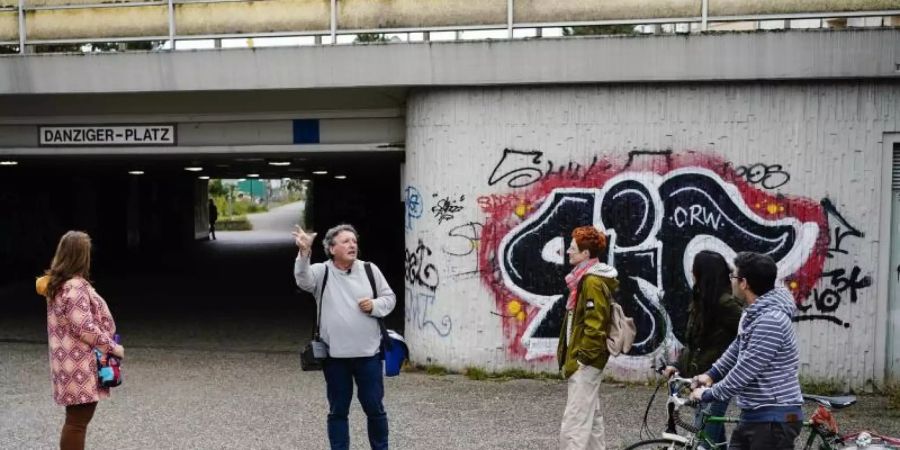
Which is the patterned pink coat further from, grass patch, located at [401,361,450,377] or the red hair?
grass patch, located at [401,361,450,377]

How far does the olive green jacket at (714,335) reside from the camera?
5031 mm

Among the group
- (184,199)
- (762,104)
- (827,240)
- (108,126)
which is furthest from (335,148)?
(184,199)

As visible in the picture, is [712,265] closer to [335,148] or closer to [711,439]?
[711,439]

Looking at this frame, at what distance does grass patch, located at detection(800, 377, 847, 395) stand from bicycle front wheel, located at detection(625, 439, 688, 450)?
4040 mm

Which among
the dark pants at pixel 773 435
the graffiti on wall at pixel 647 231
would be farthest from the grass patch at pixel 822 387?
the dark pants at pixel 773 435

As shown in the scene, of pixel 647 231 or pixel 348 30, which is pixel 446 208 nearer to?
pixel 647 231

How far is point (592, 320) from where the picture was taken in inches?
197

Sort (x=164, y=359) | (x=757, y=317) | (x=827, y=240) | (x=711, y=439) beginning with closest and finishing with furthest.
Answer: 1. (x=757, y=317)
2. (x=711, y=439)
3. (x=827, y=240)
4. (x=164, y=359)

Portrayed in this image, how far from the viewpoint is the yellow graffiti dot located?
8062 millimetres

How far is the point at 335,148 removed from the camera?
9312 millimetres

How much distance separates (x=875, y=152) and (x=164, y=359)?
7.48 metres

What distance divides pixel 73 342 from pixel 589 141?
4.87 metres

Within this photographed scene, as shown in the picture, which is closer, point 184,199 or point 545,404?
point 545,404

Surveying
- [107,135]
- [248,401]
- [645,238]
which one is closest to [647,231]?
[645,238]
